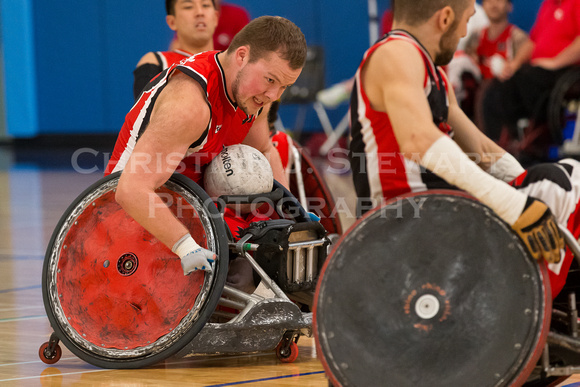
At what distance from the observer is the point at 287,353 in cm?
345

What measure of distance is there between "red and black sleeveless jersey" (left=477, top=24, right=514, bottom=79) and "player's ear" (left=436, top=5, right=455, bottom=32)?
24.5 feet

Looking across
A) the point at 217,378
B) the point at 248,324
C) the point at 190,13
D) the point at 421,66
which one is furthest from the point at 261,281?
the point at 190,13

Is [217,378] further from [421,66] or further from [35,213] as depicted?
[35,213]

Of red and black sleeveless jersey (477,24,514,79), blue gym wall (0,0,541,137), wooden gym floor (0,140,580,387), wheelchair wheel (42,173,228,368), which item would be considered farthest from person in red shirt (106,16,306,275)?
blue gym wall (0,0,541,137)

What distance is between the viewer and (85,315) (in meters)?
3.34

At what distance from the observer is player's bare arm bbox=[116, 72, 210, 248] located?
3.15 metres

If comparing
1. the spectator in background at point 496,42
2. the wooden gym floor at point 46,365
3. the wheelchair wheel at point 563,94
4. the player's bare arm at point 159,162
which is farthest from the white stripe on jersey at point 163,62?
the spectator in background at point 496,42

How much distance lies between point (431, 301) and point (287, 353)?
110 cm

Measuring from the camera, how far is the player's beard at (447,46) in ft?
9.62

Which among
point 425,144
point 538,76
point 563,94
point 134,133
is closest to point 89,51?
point 538,76

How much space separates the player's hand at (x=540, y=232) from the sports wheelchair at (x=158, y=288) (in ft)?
3.92

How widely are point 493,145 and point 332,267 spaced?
45.1 inches

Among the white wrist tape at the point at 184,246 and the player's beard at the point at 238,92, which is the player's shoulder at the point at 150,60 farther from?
the white wrist tape at the point at 184,246

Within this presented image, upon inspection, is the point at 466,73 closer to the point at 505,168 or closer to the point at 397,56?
the point at 505,168
